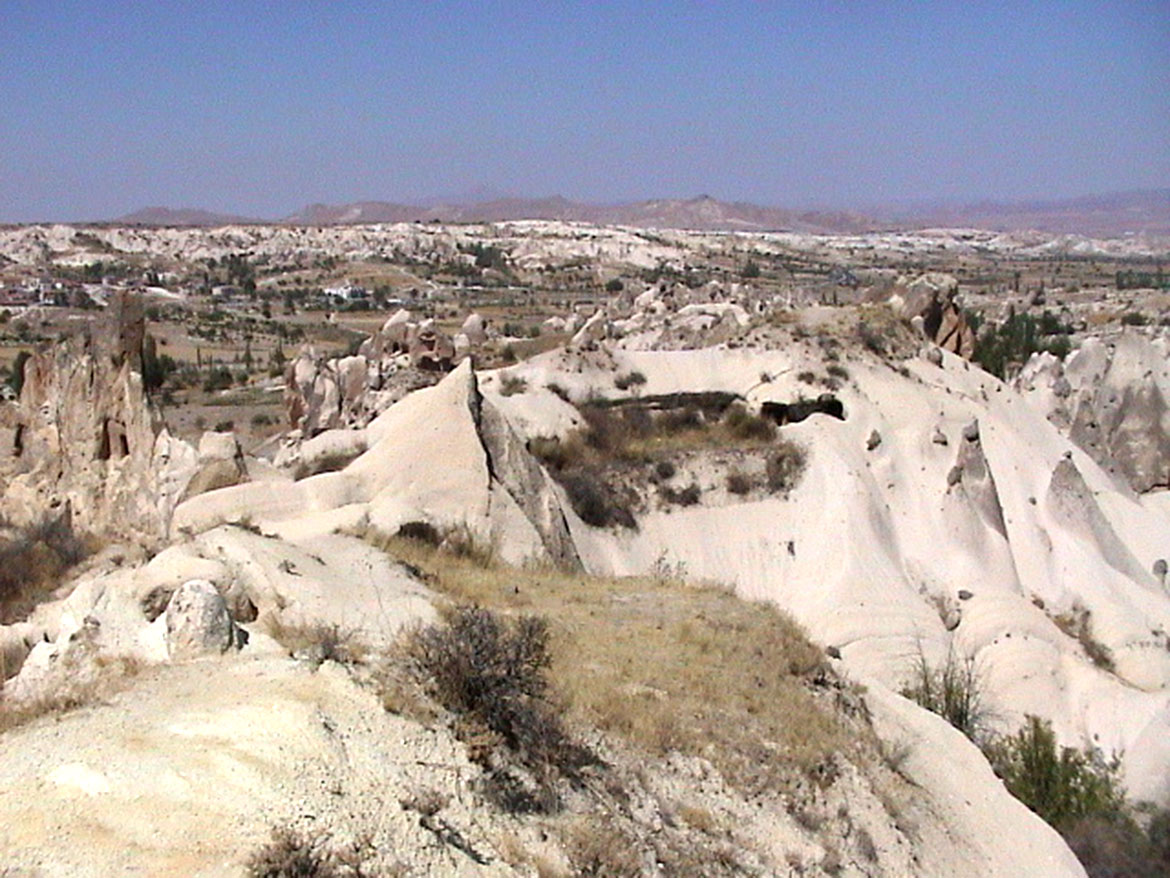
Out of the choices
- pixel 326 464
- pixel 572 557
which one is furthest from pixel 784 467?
pixel 326 464

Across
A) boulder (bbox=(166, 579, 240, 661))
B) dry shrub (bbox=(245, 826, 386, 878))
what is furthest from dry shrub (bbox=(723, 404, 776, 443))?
dry shrub (bbox=(245, 826, 386, 878))

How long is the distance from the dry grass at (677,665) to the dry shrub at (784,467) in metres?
7.05

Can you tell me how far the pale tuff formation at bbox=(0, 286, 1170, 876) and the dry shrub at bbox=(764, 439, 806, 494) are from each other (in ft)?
0.52

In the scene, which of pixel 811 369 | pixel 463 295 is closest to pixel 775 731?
pixel 811 369

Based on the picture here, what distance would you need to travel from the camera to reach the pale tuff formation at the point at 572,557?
15.2ft

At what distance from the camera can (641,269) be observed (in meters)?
106

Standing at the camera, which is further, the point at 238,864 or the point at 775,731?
the point at 775,731

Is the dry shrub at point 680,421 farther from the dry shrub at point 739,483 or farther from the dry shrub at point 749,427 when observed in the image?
the dry shrub at point 739,483

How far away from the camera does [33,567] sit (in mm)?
8617

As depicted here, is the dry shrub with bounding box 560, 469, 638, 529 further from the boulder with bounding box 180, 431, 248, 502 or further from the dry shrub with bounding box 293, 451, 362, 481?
the boulder with bounding box 180, 431, 248, 502

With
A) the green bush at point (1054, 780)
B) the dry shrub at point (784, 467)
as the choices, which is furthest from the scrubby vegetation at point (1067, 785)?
the dry shrub at point (784, 467)

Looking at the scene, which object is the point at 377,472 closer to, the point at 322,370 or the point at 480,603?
the point at 480,603

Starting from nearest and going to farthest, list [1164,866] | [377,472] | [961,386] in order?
[1164,866] → [377,472] → [961,386]

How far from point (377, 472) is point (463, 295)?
235 feet
